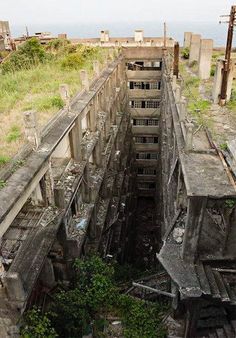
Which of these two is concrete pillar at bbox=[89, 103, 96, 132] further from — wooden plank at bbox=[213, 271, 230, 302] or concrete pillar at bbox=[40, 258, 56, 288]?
wooden plank at bbox=[213, 271, 230, 302]

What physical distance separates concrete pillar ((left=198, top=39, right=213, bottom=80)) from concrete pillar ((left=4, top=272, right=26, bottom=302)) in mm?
20617

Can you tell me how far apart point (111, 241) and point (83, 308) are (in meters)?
10.2

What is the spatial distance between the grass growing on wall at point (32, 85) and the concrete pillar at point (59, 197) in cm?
191

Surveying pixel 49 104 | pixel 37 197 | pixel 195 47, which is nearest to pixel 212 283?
pixel 37 197

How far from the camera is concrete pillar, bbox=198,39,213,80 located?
75.2ft

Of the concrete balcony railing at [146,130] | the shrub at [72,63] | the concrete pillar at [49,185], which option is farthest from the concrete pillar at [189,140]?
the concrete balcony railing at [146,130]

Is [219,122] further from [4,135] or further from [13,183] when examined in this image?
[13,183]

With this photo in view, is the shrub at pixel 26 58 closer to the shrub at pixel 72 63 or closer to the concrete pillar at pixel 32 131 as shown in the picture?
the shrub at pixel 72 63

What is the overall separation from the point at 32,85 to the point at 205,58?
41.9ft

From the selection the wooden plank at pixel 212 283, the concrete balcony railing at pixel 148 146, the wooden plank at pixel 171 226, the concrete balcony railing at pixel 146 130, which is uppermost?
the wooden plank at pixel 171 226

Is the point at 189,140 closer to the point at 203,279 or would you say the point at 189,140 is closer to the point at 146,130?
the point at 203,279

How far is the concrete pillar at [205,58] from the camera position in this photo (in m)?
22.9

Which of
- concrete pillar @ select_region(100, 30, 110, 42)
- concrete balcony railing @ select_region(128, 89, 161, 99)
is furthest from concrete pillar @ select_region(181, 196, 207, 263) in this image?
concrete pillar @ select_region(100, 30, 110, 42)

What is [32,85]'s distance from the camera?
700 inches
